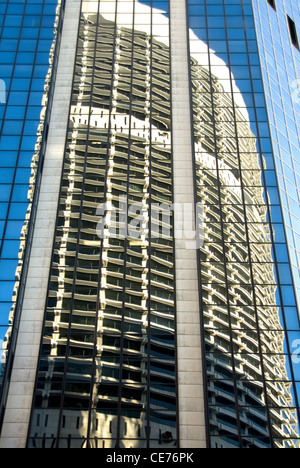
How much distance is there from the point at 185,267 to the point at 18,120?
21019 millimetres

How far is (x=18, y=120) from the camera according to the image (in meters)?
53.6

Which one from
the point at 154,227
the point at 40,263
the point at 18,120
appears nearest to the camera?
the point at 40,263

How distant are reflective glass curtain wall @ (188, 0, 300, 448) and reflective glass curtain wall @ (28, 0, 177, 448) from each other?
3247mm

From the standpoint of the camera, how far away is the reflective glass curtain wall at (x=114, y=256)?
135ft

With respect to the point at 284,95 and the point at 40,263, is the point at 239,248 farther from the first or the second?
the point at 284,95

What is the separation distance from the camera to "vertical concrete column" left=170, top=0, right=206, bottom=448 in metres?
41.0

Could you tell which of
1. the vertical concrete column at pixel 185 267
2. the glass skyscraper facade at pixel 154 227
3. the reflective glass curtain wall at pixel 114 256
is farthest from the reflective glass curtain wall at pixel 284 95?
the reflective glass curtain wall at pixel 114 256

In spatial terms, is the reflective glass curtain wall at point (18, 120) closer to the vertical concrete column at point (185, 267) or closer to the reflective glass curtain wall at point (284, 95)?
the vertical concrete column at point (185, 267)

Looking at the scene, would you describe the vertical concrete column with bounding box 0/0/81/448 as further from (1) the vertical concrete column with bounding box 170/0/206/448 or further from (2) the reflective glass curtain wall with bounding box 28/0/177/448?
(1) the vertical concrete column with bounding box 170/0/206/448

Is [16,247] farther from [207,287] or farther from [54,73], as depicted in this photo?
[54,73]

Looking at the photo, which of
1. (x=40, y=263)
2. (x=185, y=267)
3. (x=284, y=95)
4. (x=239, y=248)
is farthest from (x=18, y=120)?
(x=284, y=95)

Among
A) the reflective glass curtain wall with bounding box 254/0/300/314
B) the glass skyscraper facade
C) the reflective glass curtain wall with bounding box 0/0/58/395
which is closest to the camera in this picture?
the glass skyscraper facade

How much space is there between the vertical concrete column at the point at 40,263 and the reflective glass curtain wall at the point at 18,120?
1.41m

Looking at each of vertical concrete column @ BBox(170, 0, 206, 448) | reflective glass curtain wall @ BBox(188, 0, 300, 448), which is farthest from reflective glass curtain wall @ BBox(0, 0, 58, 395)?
reflective glass curtain wall @ BBox(188, 0, 300, 448)
